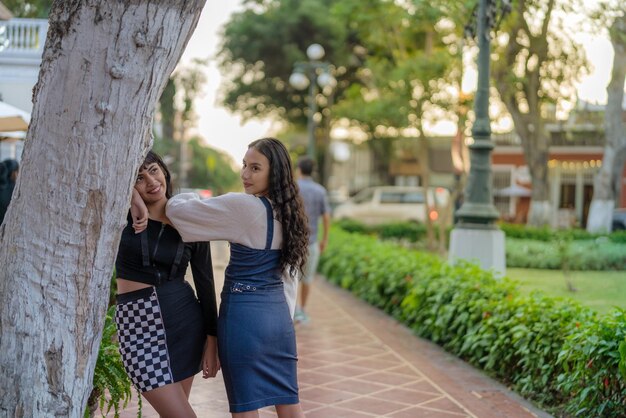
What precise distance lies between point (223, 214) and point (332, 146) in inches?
1243

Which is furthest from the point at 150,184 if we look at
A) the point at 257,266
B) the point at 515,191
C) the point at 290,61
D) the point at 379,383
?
the point at 515,191

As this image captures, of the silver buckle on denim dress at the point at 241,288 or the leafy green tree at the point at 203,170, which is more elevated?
the leafy green tree at the point at 203,170

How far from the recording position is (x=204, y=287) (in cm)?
365

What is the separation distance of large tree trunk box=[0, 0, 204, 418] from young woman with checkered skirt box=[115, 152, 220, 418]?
461 mm

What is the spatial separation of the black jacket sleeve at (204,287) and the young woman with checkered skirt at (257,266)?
14cm

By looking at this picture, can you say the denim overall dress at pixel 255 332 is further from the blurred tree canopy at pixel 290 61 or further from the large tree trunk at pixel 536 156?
the blurred tree canopy at pixel 290 61

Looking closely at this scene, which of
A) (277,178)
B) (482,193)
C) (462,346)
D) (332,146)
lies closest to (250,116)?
(332,146)

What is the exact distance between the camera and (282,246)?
354cm

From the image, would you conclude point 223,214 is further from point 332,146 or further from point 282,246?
point 332,146

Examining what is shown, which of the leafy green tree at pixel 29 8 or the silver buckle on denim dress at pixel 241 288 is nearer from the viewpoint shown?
the silver buckle on denim dress at pixel 241 288

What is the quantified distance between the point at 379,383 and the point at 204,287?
11.5 feet

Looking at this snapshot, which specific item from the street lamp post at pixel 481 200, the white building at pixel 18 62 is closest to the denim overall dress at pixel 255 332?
the street lamp post at pixel 481 200

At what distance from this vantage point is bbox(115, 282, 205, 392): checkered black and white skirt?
11.4ft

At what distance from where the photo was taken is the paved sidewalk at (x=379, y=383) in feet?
19.7
